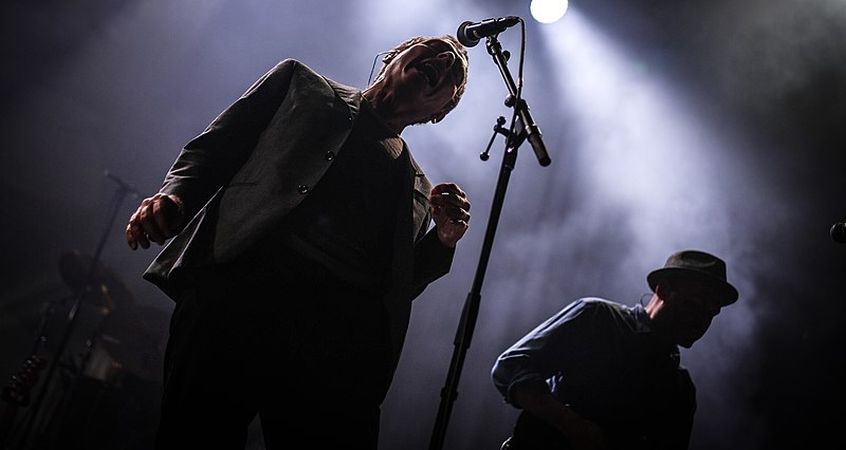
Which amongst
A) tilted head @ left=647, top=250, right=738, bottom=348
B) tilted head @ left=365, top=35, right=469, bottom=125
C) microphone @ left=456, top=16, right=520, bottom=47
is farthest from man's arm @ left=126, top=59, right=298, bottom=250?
tilted head @ left=647, top=250, right=738, bottom=348

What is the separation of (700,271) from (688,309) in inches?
10.3

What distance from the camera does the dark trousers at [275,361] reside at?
3.97ft

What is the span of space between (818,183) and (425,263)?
5.37 meters

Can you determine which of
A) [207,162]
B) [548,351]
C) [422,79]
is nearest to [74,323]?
[548,351]

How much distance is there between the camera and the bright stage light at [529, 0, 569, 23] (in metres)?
3.39

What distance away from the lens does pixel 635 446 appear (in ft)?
8.98

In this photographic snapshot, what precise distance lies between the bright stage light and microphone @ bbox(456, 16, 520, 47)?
154 centimetres

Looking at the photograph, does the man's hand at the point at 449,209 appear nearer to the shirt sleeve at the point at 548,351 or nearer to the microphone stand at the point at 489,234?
the microphone stand at the point at 489,234

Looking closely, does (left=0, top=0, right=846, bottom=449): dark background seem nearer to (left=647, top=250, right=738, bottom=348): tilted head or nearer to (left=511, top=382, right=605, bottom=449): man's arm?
(left=647, top=250, right=738, bottom=348): tilted head

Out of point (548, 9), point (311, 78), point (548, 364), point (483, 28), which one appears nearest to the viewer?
point (311, 78)

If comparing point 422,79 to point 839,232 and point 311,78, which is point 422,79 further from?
point 839,232

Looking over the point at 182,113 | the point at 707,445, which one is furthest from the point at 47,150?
the point at 707,445

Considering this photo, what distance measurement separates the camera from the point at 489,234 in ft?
5.48

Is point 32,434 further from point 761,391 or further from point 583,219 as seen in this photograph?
point 761,391
